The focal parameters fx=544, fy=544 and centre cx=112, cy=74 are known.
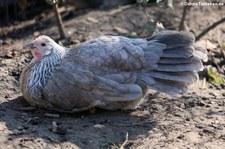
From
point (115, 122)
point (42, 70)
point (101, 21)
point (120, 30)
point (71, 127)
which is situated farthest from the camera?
point (101, 21)

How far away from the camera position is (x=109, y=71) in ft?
15.8

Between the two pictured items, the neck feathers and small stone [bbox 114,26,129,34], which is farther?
small stone [bbox 114,26,129,34]

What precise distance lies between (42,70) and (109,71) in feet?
2.02

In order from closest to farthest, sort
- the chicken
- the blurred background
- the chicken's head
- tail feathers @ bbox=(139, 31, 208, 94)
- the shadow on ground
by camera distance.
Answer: the shadow on ground → the chicken → tail feathers @ bbox=(139, 31, 208, 94) → the chicken's head → the blurred background

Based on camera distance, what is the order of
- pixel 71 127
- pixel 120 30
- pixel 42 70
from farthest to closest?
pixel 120 30 → pixel 42 70 → pixel 71 127

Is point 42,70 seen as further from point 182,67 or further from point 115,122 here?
point 182,67

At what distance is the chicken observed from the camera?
15.6 ft

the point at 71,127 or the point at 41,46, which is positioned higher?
the point at 41,46

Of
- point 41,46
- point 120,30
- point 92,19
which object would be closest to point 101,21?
point 92,19

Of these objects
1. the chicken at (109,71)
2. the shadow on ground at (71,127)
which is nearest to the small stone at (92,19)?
the chicken at (109,71)

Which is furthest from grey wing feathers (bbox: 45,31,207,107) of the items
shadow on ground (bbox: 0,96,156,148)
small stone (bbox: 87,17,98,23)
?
small stone (bbox: 87,17,98,23)

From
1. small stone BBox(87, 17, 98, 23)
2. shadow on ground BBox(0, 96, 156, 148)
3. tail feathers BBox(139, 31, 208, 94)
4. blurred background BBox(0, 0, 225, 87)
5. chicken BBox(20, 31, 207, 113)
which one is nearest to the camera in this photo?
shadow on ground BBox(0, 96, 156, 148)

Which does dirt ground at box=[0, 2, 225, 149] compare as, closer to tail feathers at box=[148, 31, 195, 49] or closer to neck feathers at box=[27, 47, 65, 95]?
neck feathers at box=[27, 47, 65, 95]

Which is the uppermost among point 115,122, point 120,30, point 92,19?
point 92,19
